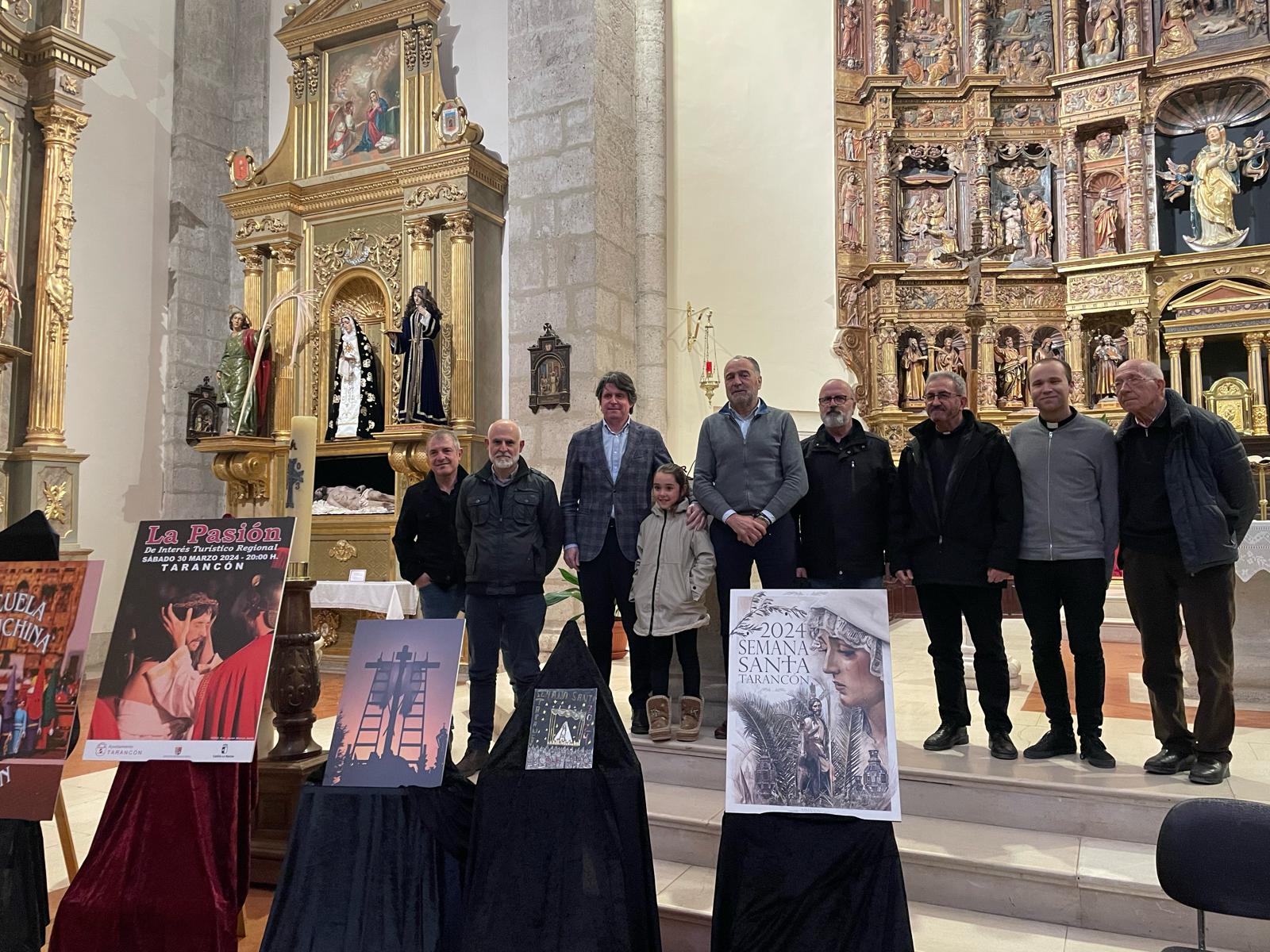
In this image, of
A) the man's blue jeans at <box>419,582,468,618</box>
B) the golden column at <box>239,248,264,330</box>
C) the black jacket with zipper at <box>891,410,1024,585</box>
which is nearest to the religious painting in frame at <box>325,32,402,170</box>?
the golden column at <box>239,248,264,330</box>

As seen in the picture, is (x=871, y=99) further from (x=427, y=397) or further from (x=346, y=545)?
(x=346, y=545)

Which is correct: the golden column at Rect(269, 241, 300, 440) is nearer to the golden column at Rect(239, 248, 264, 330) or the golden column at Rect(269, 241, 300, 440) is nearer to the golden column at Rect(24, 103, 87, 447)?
the golden column at Rect(239, 248, 264, 330)

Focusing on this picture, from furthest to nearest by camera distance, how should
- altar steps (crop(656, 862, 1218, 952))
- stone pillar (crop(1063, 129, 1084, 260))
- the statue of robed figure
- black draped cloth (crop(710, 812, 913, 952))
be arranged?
stone pillar (crop(1063, 129, 1084, 260)) < the statue of robed figure < altar steps (crop(656, 862, 1218, 952)) < black draped cloth (crop(710, 812, 913, 952))

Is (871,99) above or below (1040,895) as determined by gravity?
above

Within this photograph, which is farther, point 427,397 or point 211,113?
point 211,113

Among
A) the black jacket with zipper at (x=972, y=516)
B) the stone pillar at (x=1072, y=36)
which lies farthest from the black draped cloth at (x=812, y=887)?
the stone pillar at (x=1072, y=36)

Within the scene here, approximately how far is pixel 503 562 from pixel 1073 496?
246 centimetres

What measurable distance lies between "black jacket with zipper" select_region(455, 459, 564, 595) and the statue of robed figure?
13.3 ft

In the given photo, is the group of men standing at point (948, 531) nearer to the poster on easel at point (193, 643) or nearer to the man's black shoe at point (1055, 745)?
the man's black shoe at point (1055, 745)

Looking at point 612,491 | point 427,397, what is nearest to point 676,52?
point 427,397

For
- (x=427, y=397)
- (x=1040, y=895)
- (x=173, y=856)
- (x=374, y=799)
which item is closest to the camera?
(x=374, y=799)

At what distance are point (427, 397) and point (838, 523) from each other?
5068 mm

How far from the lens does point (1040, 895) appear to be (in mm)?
3000

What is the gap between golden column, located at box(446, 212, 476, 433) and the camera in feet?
27.5
